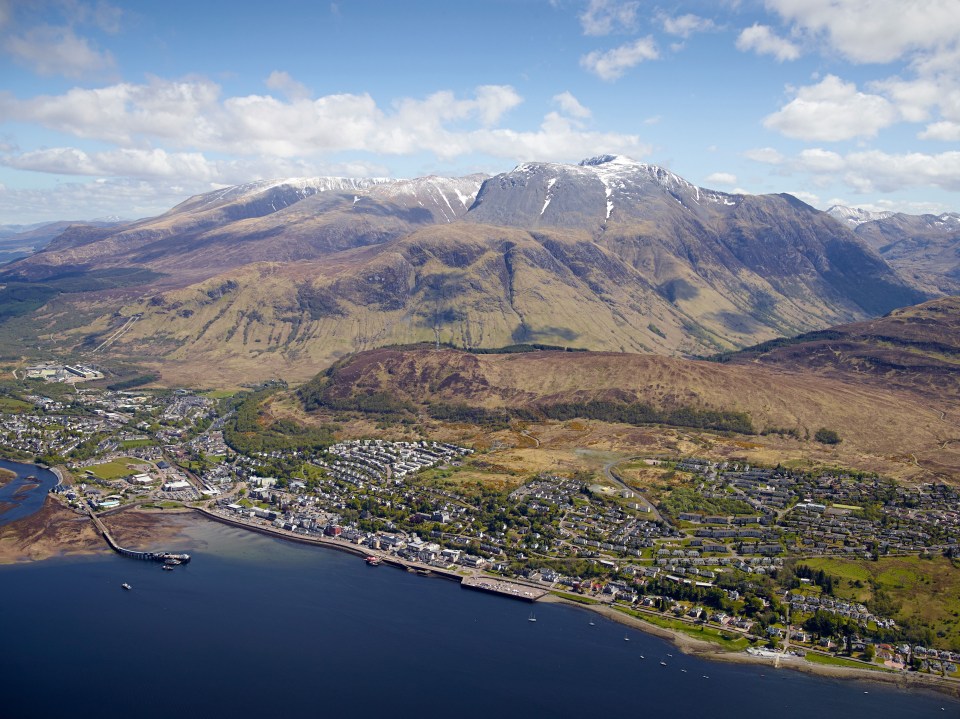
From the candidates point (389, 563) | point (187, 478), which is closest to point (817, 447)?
point (389, 563)

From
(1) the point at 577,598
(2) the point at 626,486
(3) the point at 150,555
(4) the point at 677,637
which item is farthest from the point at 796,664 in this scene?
(3) the point at 150,555

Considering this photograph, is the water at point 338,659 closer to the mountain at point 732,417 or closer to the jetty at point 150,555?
the jetty at point 150,555

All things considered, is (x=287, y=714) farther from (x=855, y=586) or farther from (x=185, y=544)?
(x=855, y=586)

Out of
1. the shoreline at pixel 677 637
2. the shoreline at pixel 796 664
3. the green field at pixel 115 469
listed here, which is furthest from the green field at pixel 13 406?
the shoreline at pixel 796 664

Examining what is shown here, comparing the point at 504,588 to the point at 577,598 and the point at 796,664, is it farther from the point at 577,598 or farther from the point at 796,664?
the point at 796,664

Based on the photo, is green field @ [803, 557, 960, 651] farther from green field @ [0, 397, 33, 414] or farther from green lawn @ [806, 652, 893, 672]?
green field @ [0, 397, 33, 414]

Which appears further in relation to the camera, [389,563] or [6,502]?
[6,502]

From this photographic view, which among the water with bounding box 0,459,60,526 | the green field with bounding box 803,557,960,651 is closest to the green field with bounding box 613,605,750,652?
the green field with bounding box 803,557,960,651
